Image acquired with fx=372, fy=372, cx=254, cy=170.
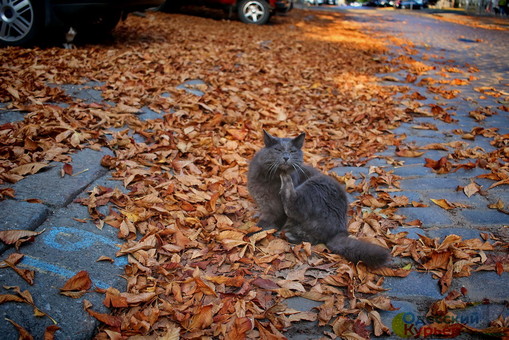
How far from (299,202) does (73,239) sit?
60.9 inches

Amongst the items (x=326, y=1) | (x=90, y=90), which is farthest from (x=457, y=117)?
(x=326, y=1)

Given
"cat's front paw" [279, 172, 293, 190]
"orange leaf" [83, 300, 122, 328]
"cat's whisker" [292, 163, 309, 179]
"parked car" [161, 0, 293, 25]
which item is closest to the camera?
"orange leaf" [83, 300, 122, 328]

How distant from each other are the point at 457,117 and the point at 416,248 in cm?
326

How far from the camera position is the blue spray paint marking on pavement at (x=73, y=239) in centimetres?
227

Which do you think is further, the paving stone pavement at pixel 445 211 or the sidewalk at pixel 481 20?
the sidewalk at pixel 481 20

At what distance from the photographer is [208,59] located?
6.92 m

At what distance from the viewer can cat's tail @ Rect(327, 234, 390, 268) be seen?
2.39m

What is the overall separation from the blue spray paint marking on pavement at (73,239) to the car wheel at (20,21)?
453 cm

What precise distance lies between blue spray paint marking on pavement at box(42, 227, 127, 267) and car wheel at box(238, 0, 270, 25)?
10.5 m

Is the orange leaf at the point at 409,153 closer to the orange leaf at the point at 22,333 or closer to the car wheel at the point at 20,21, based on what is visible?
the orange leaf at the point at 22,333

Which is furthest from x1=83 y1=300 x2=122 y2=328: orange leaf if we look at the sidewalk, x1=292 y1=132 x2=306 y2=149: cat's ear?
the sidewalk

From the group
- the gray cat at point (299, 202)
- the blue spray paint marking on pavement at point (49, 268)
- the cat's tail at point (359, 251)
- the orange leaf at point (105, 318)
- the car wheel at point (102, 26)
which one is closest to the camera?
the orange leaf at point (105, 318)

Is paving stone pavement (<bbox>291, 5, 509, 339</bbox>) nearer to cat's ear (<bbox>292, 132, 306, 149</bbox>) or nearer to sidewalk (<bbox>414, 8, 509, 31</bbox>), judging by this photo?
cat's ear (<bbox>292, 132, 306, 149</bbox>)

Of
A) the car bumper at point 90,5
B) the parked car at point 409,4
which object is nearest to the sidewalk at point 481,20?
the parked car at point 409,4
